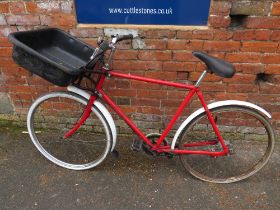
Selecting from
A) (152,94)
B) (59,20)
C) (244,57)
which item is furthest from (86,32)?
(244,57)

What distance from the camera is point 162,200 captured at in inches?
99.7

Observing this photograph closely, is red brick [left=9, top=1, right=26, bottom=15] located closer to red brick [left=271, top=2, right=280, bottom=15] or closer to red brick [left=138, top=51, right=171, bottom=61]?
red brick [left=138, top=51, right=171, bottom=61]

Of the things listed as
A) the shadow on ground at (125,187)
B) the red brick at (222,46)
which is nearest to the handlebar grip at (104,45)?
the red brick at (222,46)

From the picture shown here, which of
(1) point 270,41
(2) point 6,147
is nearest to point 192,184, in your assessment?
(1) point 270,41

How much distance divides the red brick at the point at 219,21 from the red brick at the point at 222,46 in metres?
0.15

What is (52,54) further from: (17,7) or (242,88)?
(242,88)

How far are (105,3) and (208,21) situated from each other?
91 cm

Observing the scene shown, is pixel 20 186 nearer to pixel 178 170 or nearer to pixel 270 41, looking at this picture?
pixel 178 170

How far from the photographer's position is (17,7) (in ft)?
8.30

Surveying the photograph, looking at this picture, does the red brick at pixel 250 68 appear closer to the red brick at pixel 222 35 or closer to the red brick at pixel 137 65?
the red brick at pixel 222 35

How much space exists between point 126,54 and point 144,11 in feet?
1.44

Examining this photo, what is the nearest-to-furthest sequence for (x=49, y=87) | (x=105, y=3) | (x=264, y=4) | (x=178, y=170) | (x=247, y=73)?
1. (x=264, y=4)
2. (x=105, y=3)
3. (x=247, y=73)
4. (x=178, y=170)
5. (x=49, y=87)

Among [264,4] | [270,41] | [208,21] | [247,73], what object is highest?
[264,4]

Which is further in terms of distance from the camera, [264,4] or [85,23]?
[85,23]
